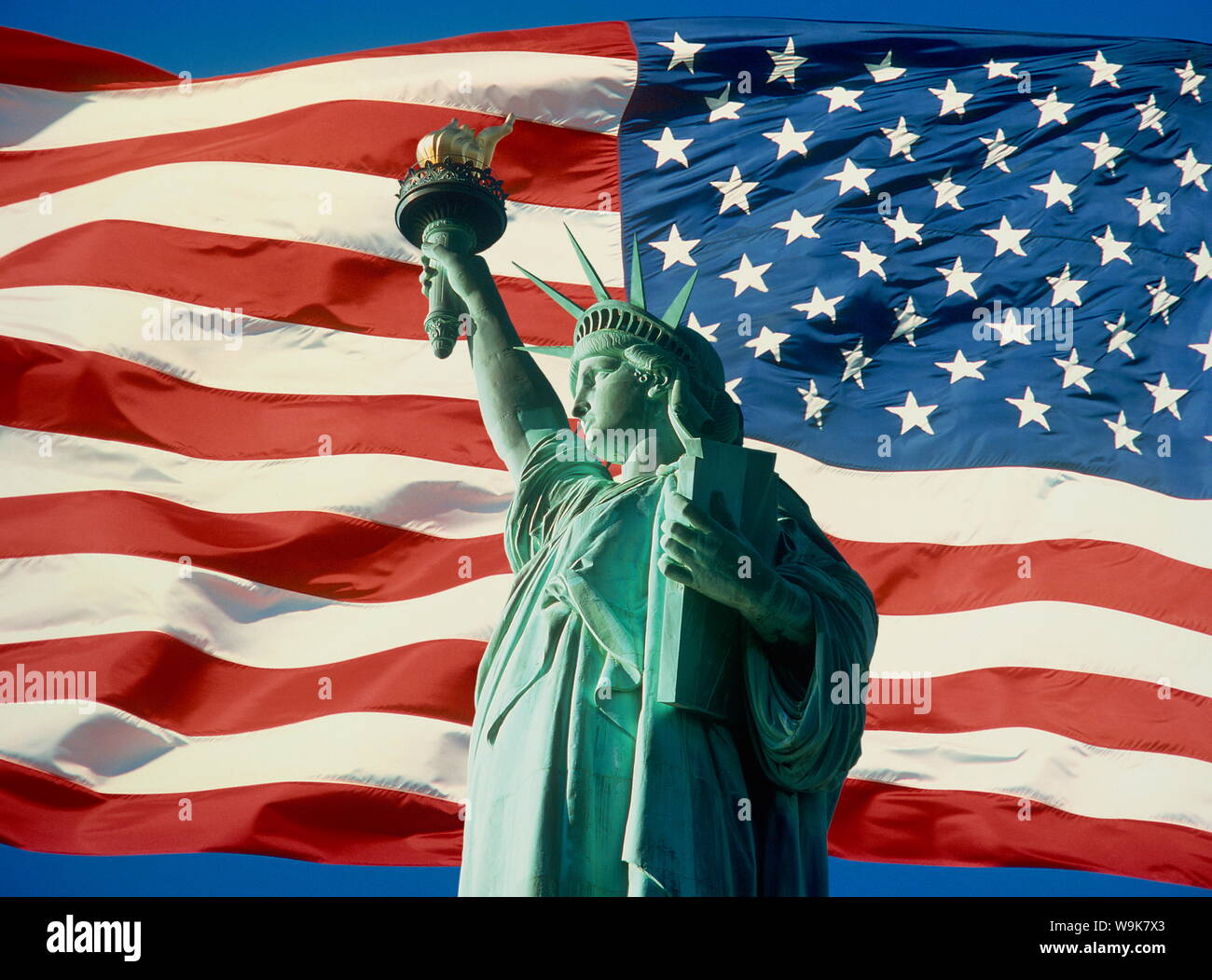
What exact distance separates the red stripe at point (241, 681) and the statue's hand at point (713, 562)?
278 inches

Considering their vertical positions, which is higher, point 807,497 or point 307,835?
point 807,497

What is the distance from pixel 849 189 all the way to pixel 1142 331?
2.93 metres

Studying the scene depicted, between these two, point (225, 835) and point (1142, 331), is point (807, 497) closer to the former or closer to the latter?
point (1142, 331)

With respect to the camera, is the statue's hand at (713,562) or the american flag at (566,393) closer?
the statue's hand at (713,562)

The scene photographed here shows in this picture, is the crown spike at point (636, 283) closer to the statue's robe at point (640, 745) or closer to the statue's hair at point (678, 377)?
the statue's hair at point (678, 377)

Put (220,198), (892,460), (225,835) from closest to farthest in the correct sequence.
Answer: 1. (225,835)
2. (892,460)
3. (220,198)

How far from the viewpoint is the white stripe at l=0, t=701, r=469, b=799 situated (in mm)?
16578

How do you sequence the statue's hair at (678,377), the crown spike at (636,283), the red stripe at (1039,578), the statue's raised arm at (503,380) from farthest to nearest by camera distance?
the red stripe at (1039,578) → the statue's raised arm at (503,380) → the crown spike at (636,283) → the statue's hair at (678,377)

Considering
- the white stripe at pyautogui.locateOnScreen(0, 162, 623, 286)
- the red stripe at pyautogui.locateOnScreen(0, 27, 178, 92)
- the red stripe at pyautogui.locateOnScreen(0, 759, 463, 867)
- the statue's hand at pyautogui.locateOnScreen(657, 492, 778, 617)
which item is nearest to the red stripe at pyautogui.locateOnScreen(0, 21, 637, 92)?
the red stripe at pyautogui.locateOnScreen(0, 27, 178, 92)

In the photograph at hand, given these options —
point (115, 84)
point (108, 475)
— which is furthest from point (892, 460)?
point (115, 84)

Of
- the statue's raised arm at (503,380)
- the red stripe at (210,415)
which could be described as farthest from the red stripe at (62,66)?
the statue's raised arm at (503,380)

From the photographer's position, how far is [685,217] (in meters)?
18.6

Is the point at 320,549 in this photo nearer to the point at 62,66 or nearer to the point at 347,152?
the point at 347,152

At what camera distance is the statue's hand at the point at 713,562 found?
9.80 meters
